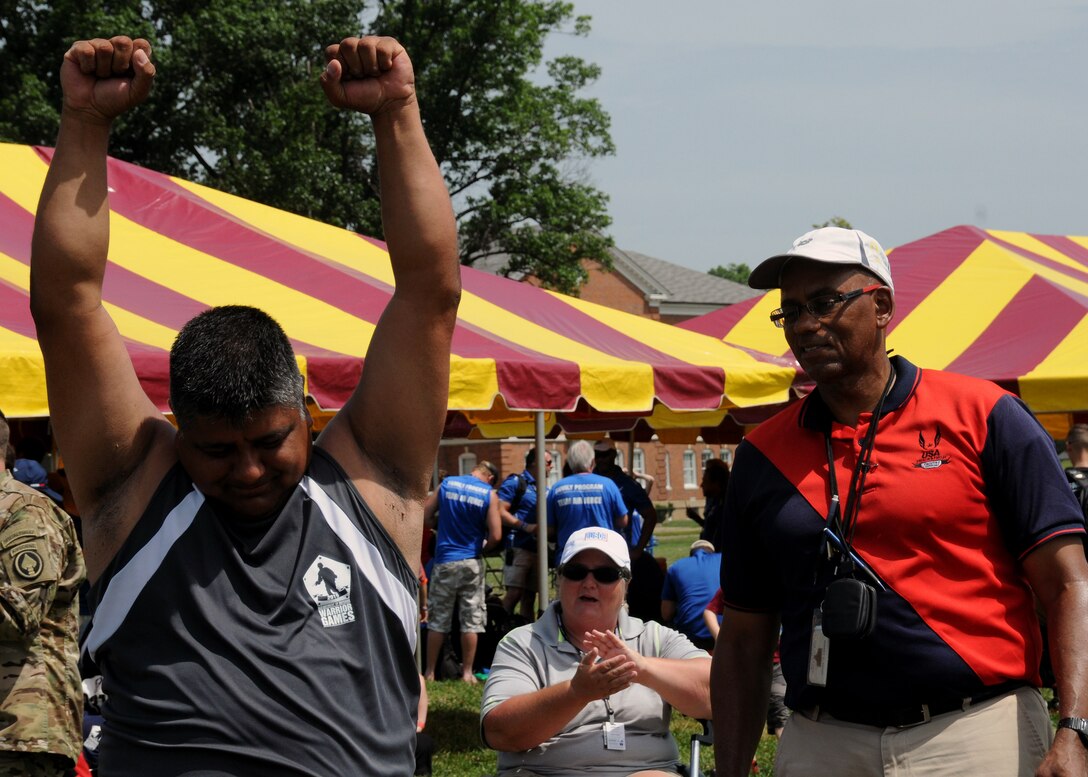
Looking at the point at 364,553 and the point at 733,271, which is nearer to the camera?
the point at 364,553

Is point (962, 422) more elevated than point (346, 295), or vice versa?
point (346, 295)

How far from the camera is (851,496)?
2.65 m

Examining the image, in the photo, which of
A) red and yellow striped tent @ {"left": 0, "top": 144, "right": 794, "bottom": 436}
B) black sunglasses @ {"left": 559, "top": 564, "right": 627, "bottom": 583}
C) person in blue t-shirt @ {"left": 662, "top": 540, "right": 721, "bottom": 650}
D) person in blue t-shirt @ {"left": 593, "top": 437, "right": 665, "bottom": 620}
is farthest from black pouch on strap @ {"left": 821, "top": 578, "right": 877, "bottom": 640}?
person in blue t-shirt @ {"left": 593, "top": 437, "right": 665, "bottom": 620}

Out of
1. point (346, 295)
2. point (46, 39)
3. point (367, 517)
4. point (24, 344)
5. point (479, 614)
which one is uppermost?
point (46, 39)

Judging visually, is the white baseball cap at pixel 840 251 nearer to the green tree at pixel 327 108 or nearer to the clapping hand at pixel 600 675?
the clapping hand at pixel 600 675

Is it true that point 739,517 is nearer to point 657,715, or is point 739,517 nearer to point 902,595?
point 902,595

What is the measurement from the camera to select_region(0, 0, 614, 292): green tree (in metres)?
24.9

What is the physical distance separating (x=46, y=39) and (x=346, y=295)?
21.3m

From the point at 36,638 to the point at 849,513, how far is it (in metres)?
2.26

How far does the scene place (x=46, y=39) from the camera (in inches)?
1011

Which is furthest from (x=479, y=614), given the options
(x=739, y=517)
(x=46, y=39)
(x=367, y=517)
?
(x=46, y=39)

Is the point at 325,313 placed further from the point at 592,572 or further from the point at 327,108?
the point at 327,108

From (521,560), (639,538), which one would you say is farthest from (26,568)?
(639,538)

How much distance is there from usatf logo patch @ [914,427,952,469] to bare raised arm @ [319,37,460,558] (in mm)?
1121
